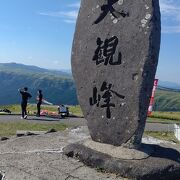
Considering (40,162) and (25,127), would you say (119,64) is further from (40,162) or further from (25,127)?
(25,127)

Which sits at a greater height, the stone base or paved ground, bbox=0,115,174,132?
the stone base

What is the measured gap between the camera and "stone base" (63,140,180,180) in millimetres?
9414

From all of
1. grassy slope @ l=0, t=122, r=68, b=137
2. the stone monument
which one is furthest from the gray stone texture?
grassy slope @ l=0, t=122, r=68, b=137

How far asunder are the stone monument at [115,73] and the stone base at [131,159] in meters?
0.02

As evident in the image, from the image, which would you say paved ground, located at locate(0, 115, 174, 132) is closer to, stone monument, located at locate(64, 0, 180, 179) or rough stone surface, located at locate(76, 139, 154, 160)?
stone monument, located at locate(64, 0, 180, 179)

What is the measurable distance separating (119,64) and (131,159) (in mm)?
2396

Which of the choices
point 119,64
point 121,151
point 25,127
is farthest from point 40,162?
point 25,127

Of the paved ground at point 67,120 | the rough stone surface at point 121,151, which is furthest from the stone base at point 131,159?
the paved ground at point 67,120

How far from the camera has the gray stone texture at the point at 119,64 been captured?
10055 millimetres

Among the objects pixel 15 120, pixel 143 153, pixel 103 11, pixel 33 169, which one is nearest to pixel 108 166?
pixel 143 153

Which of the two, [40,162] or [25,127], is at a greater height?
[40,162]

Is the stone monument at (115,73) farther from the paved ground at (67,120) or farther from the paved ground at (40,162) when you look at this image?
the paved ground at (67,120)

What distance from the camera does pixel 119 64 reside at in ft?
34.4

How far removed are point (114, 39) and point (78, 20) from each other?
4.78 feet
